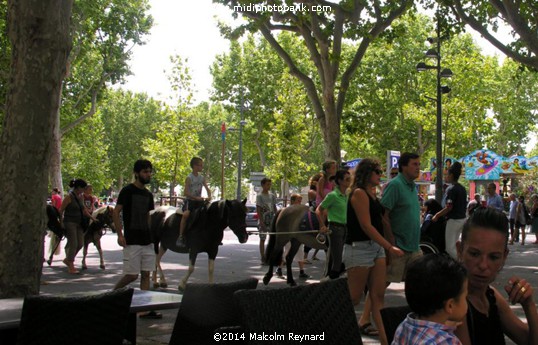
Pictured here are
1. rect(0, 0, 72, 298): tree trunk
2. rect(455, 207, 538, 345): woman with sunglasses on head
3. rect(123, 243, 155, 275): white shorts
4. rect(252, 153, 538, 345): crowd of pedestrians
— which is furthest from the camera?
rect(123, 243, 155, 275): white shorts

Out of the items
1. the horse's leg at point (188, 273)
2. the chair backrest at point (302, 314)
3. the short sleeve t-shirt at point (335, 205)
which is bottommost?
the horse's leg at point (188, 273)

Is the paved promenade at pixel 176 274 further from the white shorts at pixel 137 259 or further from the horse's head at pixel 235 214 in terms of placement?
the horse's head at pixel 235 214

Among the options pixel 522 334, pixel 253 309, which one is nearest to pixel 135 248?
pixel 253 309

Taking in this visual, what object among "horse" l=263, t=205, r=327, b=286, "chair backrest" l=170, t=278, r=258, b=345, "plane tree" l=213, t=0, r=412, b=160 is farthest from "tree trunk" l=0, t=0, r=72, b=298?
"plane tree" l=213, t=0, r=412, b=160

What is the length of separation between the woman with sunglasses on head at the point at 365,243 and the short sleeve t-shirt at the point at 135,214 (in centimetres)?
261

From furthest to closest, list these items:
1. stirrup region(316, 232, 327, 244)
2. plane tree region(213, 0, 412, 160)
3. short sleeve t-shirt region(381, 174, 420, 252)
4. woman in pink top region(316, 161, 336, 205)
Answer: plane tree region(213, 0, 412, 160), stirrup region(316, 232, 327, 244), woman in pink top region(316, 161, 336, 205), short sleeve t-shirt region(381, 174, 420, 252)

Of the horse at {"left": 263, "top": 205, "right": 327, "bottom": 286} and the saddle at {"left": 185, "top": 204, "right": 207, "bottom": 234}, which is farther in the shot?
the horse at {"left": 263, "top": 205, "right": 327, "bottom": 286}

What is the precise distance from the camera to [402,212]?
7434mm

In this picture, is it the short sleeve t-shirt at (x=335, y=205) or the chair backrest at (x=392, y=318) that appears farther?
the short sleeve t-shirt at (x=335, y=205)

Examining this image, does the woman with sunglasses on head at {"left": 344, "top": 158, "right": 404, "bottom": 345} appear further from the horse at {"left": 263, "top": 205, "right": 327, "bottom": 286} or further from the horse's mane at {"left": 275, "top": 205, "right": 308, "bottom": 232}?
the horse's mane at {"left": 275, "top": 205, "right": 308, "bottom": 232}

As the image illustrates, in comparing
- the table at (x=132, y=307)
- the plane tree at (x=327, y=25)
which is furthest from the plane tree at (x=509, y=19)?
the table at (x=132, y=307)

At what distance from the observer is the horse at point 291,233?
12936 mm

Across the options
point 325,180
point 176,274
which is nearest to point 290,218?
point 325,180

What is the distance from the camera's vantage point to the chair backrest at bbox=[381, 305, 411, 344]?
312 centimetres
